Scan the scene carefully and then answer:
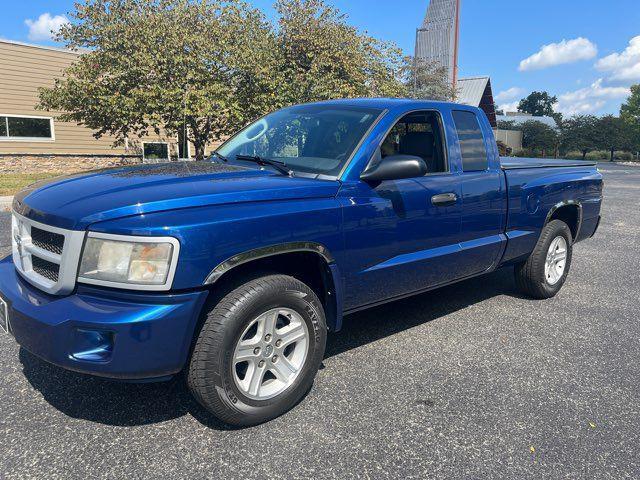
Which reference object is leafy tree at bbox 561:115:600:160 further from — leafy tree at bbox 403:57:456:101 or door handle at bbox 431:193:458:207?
door handle at bbox 431:193:458:207

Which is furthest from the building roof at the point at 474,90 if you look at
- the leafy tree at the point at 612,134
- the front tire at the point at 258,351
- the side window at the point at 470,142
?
the front tire at the point at 258,351

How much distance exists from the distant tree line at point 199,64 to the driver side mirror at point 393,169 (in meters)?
11.5

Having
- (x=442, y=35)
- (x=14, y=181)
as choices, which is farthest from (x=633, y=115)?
(x=14, y=181)

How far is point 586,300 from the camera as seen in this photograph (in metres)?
5.13

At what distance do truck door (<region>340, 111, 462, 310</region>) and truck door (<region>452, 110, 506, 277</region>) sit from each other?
13 cm

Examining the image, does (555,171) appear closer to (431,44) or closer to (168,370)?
(168,370)

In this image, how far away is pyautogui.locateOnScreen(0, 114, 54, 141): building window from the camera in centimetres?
1923

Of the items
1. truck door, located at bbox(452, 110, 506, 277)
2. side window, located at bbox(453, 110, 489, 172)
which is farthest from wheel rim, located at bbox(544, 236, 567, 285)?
side window, located at bbox(453, 110, 489, 172)

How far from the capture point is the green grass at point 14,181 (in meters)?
13.5

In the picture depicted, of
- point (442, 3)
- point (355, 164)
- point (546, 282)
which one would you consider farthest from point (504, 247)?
point (442, 3)

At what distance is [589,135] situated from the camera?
6262cm

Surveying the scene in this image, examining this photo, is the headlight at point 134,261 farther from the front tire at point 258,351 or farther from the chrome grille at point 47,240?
the front tire at point 258,351

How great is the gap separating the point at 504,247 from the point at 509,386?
→ 1496mm

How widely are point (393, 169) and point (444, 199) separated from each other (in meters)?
0.72
